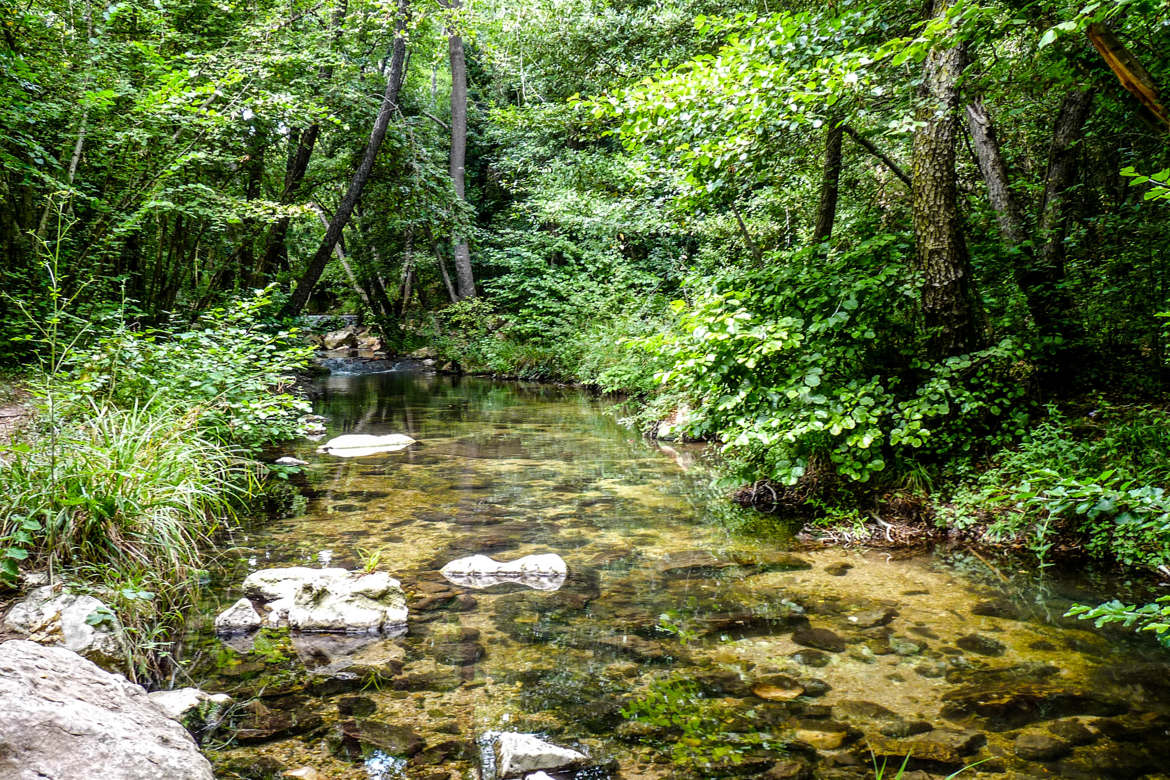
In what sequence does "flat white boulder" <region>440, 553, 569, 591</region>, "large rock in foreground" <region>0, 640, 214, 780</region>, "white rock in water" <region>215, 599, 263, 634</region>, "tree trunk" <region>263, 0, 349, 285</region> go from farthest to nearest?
"tree trunk" <region>263, 0, 349, 285</region>, "flat white boulder" <region>440, 553, 569, 591</region>, "white rock in water" <region>215, 599, 263, 634</region>, "large rock in foreground" <region>0, 640, 214, 780</region>

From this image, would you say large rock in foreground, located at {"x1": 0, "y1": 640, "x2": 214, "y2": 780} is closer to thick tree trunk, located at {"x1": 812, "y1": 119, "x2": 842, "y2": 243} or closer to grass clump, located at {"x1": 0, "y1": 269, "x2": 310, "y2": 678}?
grass clump, located at {"x1": 0, "y1": 269, "x2": 310, "y2": 678}

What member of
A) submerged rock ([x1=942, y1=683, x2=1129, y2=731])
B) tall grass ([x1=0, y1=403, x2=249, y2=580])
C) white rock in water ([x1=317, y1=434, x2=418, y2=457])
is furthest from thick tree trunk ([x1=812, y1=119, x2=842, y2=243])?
white rock in water ([x1=317, y1=434, x2=418, y2=457])

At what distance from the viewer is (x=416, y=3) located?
12250 mm

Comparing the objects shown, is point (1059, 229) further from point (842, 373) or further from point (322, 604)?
point (322, 604)

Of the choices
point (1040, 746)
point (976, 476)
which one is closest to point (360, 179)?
point (976, 476)

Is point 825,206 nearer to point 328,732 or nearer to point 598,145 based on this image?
point 328,732

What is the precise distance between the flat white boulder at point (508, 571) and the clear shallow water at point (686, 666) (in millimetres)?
120

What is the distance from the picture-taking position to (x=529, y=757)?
8.48ft

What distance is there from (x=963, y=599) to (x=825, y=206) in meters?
4.43

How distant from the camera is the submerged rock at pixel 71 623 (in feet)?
9.66

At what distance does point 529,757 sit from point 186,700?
1626 millimetres

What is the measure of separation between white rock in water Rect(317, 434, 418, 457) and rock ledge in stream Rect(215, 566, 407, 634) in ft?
15.2

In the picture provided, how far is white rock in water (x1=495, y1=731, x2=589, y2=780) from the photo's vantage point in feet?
8.41

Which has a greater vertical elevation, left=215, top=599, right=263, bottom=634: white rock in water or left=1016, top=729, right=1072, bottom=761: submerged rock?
left=1016, top=729, right=1072, bottom=761: submerged rock
